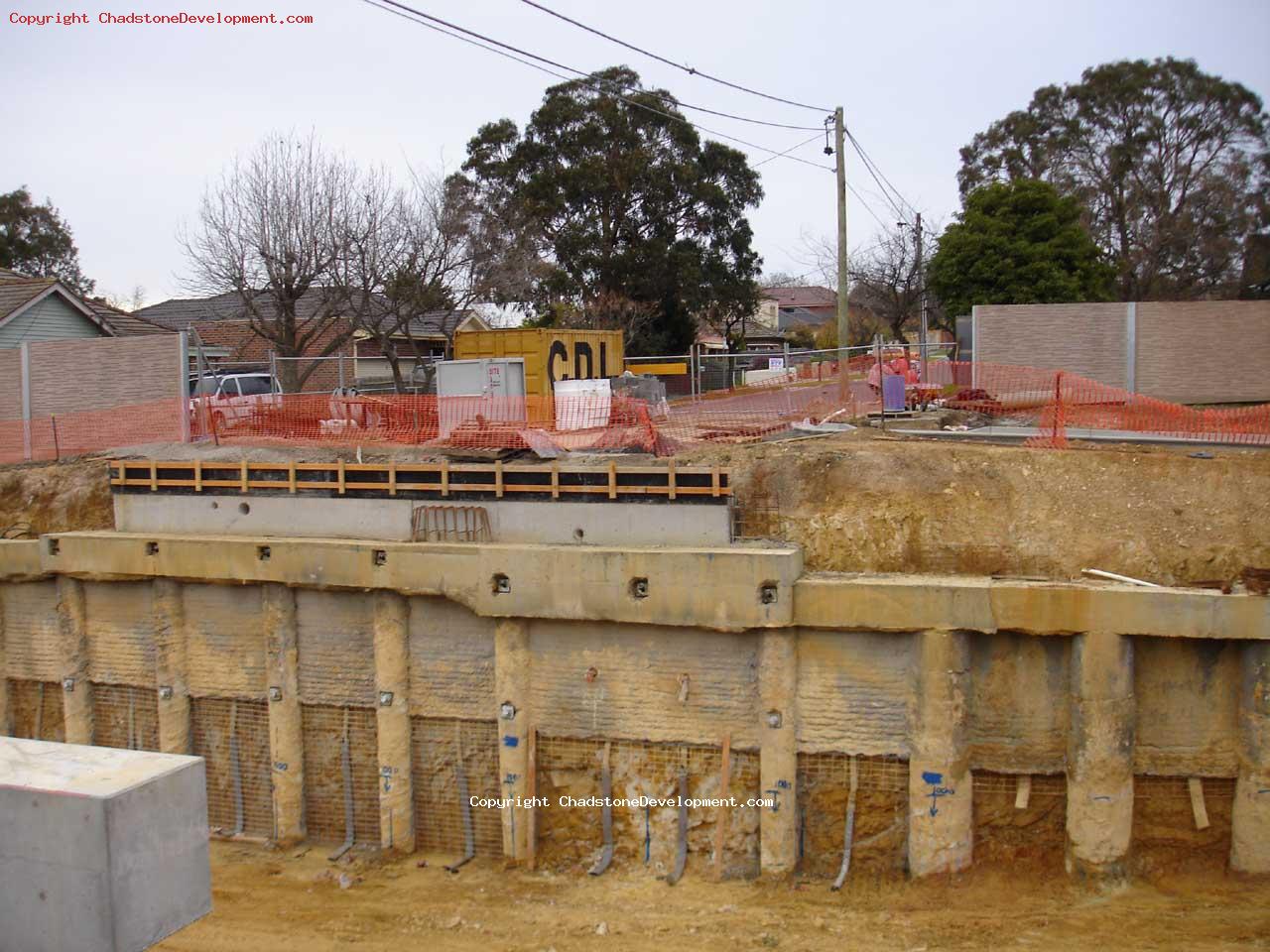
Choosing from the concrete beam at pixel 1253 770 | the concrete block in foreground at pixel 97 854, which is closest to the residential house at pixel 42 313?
the concrete block in foreground at pixel 97 854

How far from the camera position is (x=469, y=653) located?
12.5 metres

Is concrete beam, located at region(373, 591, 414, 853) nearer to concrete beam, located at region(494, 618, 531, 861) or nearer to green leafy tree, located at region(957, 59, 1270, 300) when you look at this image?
→ concrete beam, located at region(494, 618, 531, 861)

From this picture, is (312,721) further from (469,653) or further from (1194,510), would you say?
(1194,510)

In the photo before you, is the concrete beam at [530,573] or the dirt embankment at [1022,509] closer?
the concrete beam at [530,573]

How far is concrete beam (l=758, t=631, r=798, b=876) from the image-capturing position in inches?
444

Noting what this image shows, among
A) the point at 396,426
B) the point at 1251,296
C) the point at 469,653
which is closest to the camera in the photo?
the point at 469,653

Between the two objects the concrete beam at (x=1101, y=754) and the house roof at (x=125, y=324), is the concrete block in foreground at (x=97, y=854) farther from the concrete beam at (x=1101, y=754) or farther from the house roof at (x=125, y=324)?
the house roof at (x=125, y=324)

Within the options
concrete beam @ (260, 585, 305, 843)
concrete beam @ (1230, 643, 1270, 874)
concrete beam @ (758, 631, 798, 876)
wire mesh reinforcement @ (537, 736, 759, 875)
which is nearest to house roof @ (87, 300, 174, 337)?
concrete beam @ (260, 585, 305, 843)

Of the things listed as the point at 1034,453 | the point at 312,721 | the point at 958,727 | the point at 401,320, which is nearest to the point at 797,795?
the point at 958,727

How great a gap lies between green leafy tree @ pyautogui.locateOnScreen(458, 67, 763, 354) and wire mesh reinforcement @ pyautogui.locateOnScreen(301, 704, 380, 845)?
2093 cm

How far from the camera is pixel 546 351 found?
20578mm

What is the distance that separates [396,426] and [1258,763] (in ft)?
37.5

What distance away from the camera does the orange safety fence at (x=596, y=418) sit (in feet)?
48.0

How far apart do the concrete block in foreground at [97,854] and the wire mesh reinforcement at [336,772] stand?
7.00 metres
